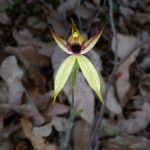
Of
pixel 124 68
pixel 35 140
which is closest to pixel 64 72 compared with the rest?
pixel 35 140

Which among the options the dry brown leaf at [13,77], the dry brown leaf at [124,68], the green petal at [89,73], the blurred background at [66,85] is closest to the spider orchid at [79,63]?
the green petal at [89,73]

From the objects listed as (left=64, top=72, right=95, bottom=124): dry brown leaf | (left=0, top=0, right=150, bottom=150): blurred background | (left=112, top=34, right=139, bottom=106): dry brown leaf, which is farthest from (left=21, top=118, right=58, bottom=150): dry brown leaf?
(left=112, top=34, right=139, bottom=106): dry brown leaf

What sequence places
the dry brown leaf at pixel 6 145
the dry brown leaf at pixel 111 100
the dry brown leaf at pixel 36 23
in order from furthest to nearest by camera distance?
the dry brown leaf at pixel 36 23
the dry brown leaf at pixel 111 100
the dry brown leaf at pixel 6 145

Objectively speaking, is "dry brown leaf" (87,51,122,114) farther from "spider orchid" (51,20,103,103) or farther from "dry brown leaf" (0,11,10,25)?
"spider orchid" (51,20,103,103)

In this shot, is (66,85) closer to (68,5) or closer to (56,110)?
(56,110)

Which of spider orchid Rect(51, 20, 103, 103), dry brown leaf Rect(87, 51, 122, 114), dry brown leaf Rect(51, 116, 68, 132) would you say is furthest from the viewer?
dry brown leaf Rect(87, 51, 122, 114)

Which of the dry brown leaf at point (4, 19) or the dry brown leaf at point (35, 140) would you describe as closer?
the dry brown leaf at point (35, 140)

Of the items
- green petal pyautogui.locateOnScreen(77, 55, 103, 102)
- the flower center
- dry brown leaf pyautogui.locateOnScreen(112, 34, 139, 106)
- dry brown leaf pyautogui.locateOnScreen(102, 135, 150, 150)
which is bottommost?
dry brown leaf pyautogui.locateOnScreen(102, 135, 150, 150)

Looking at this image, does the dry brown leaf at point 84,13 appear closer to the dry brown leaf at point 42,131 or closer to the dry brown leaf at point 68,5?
the dry brown leaf at point 68,5
